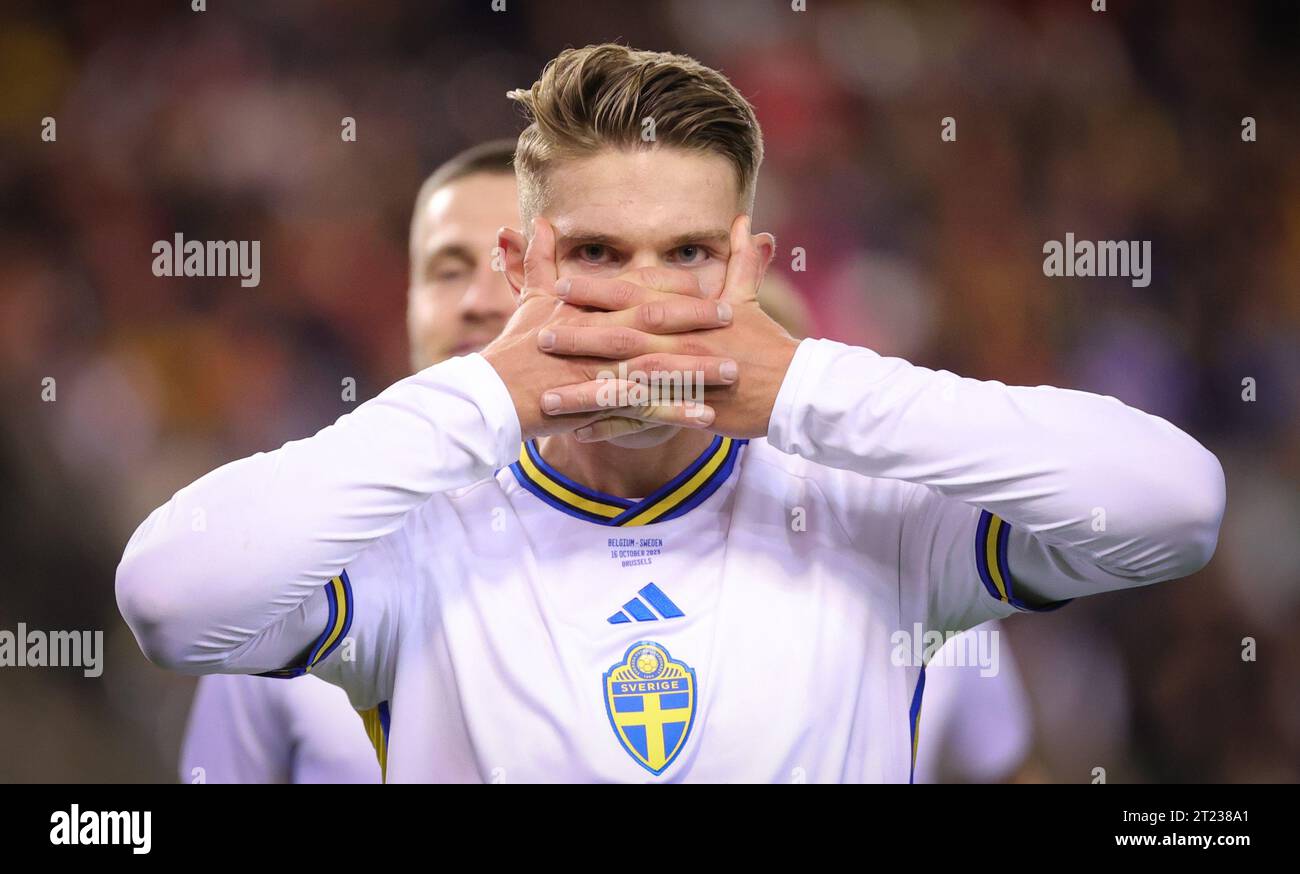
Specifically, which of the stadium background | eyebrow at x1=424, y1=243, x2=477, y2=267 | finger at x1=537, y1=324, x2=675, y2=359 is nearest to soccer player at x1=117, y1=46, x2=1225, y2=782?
finger at x1=537, y1=324, x2=675, y2=359

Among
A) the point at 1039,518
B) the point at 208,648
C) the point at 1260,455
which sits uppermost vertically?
the point at 1260,455

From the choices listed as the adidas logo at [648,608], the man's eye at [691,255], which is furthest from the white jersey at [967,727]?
the man's eye at [691,255]

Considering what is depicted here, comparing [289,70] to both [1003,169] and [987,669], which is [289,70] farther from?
[987,669]

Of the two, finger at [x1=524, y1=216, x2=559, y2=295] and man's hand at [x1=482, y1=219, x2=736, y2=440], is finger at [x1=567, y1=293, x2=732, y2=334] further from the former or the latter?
finger at [x1=524, y1=216, x2=559, y2=295]

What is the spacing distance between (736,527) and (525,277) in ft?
1.53

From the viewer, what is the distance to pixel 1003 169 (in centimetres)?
367

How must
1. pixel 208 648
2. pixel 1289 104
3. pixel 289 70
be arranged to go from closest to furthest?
1. pixel 208 648
2. pixel 1289 104
3. pixel 289 70

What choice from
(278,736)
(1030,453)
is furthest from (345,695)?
(1030,453)

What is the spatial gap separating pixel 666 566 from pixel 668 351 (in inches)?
12.1

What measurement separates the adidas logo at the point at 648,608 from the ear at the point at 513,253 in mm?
505

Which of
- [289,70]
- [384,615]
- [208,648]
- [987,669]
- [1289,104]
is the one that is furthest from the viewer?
[289,70]

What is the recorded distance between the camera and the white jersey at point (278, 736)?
267 centimetres

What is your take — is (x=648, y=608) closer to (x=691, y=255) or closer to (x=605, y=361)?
(x=605, y=361)
